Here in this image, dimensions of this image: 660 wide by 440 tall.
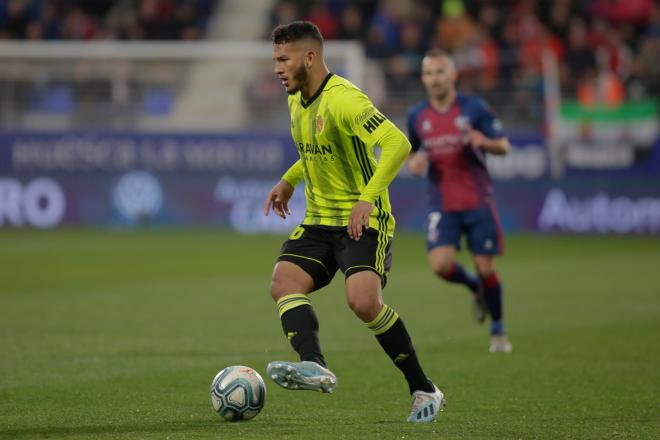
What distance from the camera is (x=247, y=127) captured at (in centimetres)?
2219

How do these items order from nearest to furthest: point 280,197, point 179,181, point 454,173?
point 280,197
point 454,173
point 179,181

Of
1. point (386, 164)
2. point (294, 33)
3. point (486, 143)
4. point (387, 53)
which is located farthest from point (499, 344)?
point (387, 53)

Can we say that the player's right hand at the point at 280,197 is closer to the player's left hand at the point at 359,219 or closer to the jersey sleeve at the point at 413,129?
the player's left hand at the point at 359,219

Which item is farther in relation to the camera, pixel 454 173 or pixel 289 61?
pixel 454 173

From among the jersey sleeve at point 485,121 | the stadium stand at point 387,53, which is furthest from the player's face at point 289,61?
the stadium stand at point 387,53

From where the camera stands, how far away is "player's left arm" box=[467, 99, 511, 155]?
9.73m

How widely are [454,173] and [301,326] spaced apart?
4071 millimetres

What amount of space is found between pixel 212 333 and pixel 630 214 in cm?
1232

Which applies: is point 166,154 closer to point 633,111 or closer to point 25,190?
point 25,190

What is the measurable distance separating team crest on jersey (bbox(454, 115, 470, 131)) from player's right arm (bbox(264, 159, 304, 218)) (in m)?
3.15

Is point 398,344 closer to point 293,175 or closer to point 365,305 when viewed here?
point 365,305

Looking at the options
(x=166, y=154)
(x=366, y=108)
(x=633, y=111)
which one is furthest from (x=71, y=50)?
(x=366, y=108)

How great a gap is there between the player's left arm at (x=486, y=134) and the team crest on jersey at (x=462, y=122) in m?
0.05

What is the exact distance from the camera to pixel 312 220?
21.9ft
